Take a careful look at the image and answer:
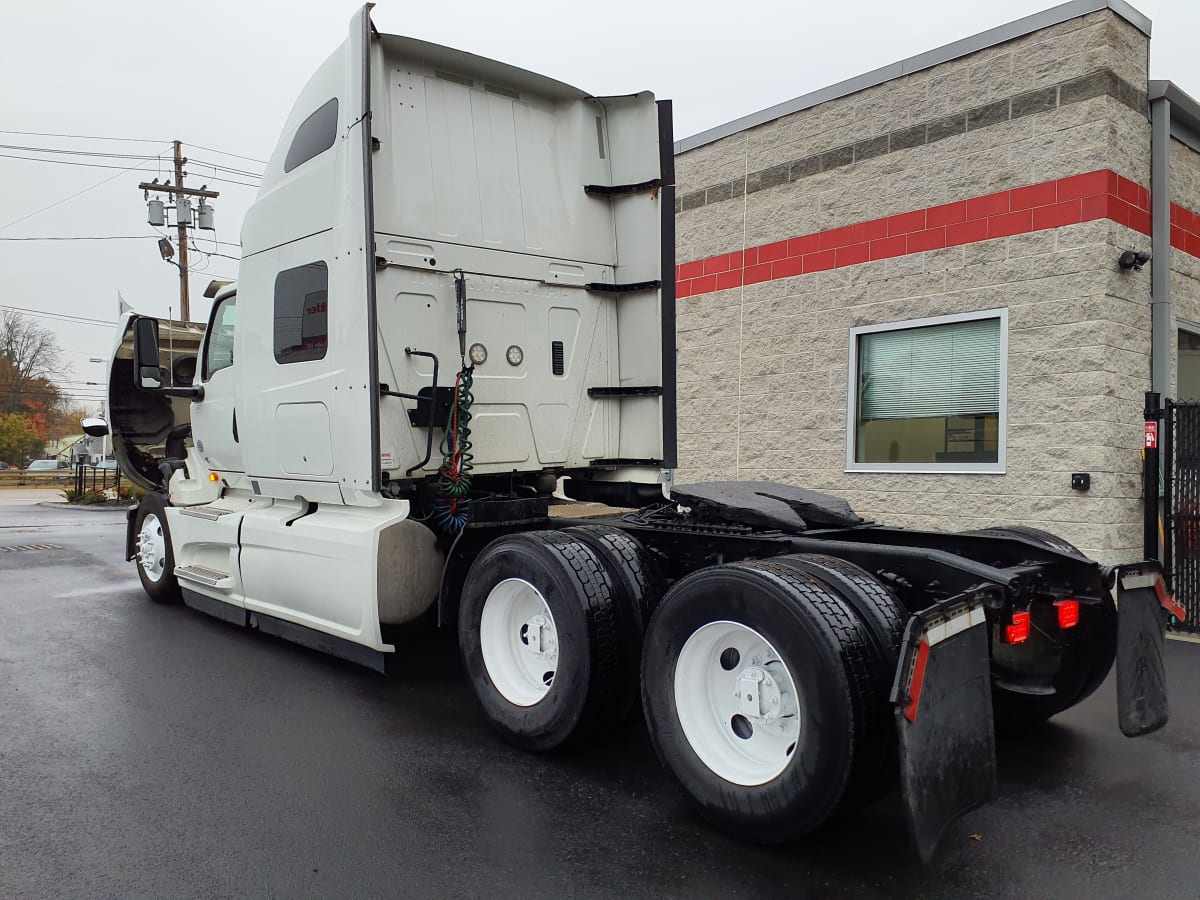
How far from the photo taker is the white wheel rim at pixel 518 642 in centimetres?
439

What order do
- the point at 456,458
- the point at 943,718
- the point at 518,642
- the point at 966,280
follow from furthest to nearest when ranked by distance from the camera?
the point at 966,280, the point at 456,458, the point at 518,642, the point at 943,718

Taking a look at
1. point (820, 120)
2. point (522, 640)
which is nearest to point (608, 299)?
point (522, 640)

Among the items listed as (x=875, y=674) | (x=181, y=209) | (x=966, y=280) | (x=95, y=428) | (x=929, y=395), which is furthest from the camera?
(x=181, y=209)

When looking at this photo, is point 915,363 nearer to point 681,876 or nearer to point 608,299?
point 608,299

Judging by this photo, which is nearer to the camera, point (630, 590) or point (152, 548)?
point (630, 590)

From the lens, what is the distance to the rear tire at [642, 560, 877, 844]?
9.73 ft

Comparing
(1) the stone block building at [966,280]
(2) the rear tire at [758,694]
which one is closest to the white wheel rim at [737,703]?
(2) the rear tire at [758,694]

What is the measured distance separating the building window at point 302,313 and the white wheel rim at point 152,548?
9.59ft

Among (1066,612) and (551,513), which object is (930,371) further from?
(1066,612)

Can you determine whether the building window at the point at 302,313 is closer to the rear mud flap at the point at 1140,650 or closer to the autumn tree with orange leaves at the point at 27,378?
the rear mud flap at the point at 1140,650

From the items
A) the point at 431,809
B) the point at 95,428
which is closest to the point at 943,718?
the point at 431,809

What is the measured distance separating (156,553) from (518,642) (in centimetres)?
485

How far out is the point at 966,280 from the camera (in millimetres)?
8281

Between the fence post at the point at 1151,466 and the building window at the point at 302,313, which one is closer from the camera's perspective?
the building window at the point at 302,313
